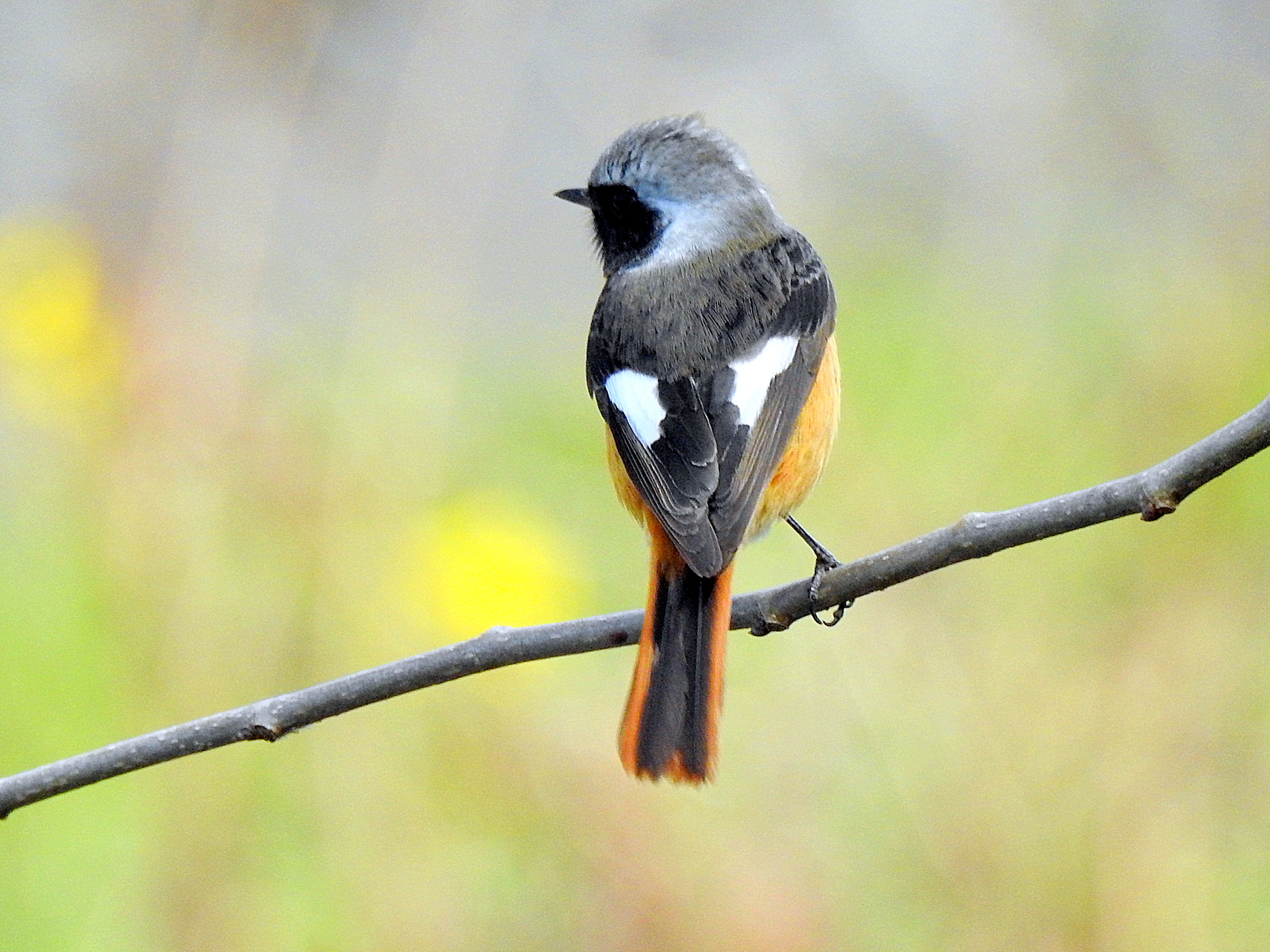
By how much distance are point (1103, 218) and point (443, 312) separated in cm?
351

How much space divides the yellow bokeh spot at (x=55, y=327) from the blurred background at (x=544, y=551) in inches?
0.7

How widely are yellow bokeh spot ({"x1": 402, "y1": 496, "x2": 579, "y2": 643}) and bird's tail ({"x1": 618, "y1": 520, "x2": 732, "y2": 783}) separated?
57.1 inches

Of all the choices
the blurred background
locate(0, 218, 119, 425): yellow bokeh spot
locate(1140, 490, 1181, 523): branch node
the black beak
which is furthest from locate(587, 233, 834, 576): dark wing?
locate(0, 218, 119, 425): yellow bokeh spot

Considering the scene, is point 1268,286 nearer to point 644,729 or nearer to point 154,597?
point 644,729

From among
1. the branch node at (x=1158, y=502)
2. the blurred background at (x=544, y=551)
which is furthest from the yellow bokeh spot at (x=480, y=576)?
the branch node at (x=1158, y=502)

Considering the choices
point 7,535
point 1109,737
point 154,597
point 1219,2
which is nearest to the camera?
point 1109,737

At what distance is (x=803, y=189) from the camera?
19.4 ft

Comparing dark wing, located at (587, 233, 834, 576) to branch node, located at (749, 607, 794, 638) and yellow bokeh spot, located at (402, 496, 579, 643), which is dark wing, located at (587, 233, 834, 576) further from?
yellow bokeh spot, located at (402, 496, 579, 643)

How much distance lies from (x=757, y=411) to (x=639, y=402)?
0.29 m

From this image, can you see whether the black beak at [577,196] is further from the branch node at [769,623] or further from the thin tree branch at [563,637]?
the thin tree branch at [563,637]

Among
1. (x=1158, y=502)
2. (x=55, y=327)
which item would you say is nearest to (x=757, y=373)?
(x=1158, y=502)

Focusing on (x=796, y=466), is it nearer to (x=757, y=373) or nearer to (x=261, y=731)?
(x=757, y=373)

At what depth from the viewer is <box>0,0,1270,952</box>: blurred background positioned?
3.86 meters

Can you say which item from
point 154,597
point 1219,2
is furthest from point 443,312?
point 1219,2
